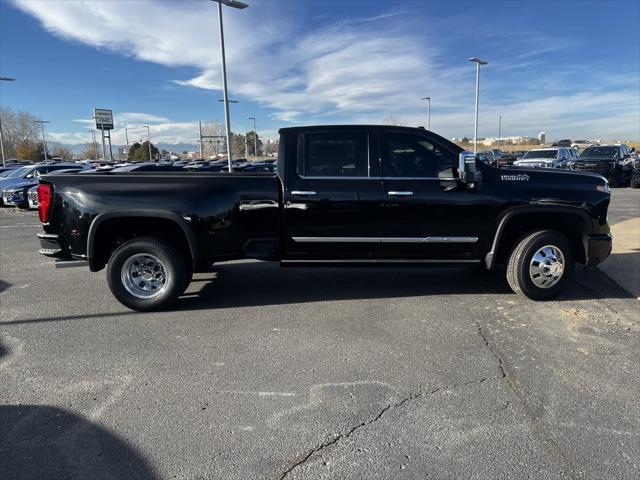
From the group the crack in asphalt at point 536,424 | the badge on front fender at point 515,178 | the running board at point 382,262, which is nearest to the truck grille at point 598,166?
the badge on front fender at point 515,178

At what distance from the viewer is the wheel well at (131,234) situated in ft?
17.0

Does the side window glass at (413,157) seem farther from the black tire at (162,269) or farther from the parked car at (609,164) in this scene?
the parked car at (609,164)

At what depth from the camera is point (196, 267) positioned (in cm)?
527

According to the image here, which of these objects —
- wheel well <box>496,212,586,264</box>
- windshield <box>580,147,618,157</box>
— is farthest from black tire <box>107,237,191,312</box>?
windshield <box>580,147,618,157</box>

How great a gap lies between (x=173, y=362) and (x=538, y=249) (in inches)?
160

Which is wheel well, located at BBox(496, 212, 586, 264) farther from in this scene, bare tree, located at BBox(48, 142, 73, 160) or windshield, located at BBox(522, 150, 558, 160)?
bare tree, located at BBox(48, 142, 73, 160)

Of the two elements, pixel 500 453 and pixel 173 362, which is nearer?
pixel 500 453

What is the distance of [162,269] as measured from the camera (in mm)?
5281

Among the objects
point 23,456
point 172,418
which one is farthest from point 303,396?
point 23,456

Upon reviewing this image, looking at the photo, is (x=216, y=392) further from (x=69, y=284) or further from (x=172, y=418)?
(x=69, y=284)

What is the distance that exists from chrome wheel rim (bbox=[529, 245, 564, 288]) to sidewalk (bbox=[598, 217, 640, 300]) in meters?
1.12

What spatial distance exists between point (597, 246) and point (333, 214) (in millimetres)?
3068

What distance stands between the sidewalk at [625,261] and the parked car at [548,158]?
13.6 m

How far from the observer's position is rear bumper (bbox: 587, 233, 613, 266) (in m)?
5.43
